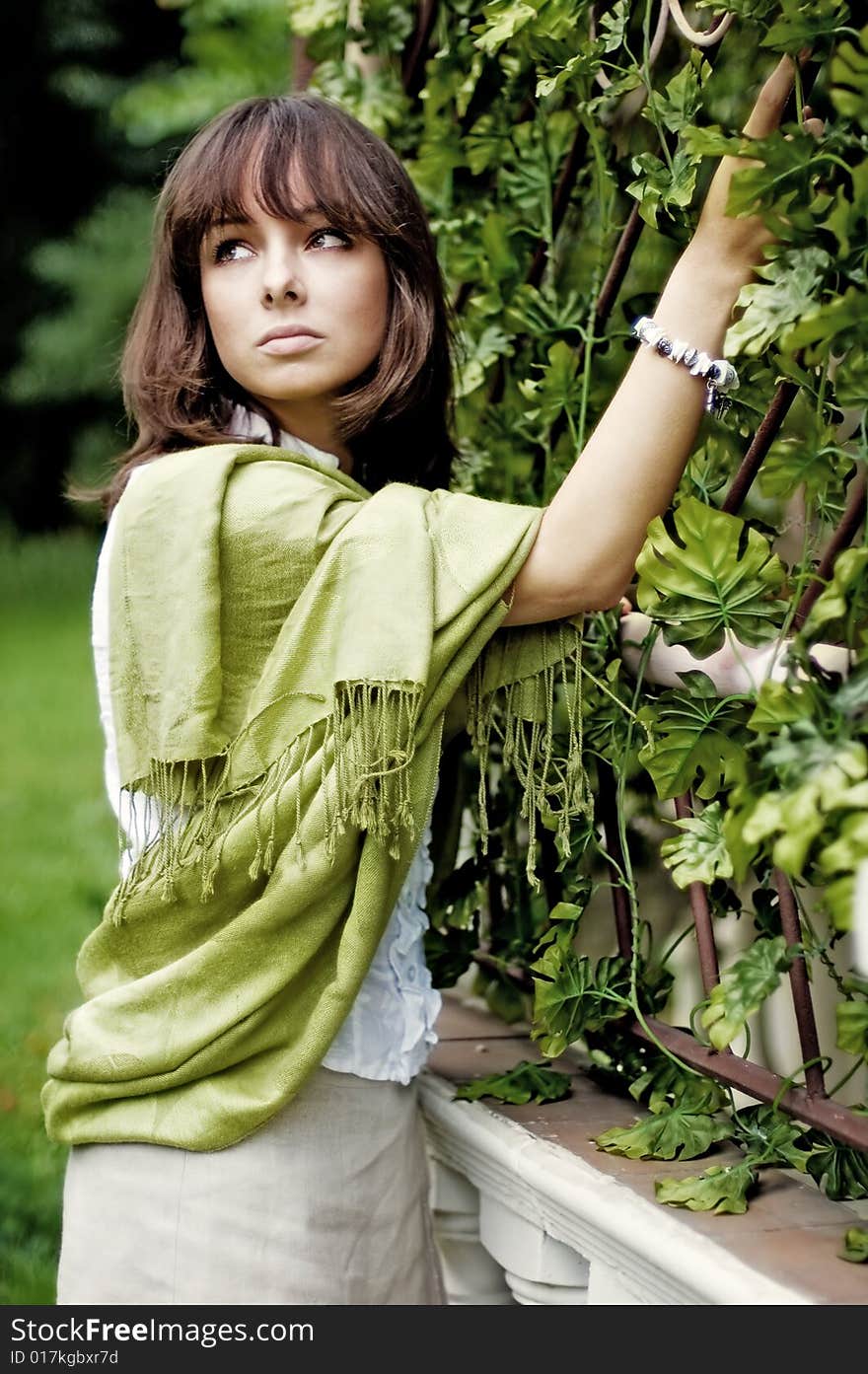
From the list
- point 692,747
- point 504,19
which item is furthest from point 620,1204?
point 504,19

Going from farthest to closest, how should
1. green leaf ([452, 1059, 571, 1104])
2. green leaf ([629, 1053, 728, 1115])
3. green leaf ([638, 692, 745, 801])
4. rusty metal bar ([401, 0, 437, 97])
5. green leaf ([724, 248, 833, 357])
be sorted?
rusty metal bar ([401, 0, 437, 97]), green leaf ([452, 1059, 571, 1104]), green leaf ([629, 1053, 728, 1115]), green leaf ([638, 692, 745, 801]), green leaf ([724, 248, 833, 357])

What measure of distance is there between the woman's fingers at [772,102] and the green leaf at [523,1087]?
104 centimetres

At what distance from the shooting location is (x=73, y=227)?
12.0 m

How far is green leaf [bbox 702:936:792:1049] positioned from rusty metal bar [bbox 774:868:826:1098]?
0.11 feet

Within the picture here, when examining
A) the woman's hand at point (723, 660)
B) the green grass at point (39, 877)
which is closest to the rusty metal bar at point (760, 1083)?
the woman's hand at point (723, 660)

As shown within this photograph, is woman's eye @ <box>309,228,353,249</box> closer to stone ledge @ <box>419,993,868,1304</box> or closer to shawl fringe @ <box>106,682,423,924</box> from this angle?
shawl fringe @ <box>106,682,423,924</box>

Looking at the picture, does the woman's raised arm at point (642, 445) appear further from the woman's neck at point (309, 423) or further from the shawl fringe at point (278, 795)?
the woman's neck at point (309, 423)

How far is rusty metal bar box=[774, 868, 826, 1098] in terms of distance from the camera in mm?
1268

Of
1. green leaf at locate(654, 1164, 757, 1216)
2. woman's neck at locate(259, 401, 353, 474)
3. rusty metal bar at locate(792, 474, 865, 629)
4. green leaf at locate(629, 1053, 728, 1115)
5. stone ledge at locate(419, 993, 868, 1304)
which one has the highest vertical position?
woman's neck at locate(259, 401, 353, 474)

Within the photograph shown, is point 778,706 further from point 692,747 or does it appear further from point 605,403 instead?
point 605,403

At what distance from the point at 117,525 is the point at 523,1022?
0.95m

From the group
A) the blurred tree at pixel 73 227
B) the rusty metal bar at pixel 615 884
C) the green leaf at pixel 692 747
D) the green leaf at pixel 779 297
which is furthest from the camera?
the blurred tree at pixel 73 227

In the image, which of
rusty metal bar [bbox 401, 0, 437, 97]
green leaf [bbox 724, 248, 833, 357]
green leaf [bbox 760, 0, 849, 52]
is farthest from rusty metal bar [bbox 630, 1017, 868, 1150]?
rusty metal bar [bbox 401, 0, 437, 97]

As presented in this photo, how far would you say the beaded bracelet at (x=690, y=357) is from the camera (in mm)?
1282
